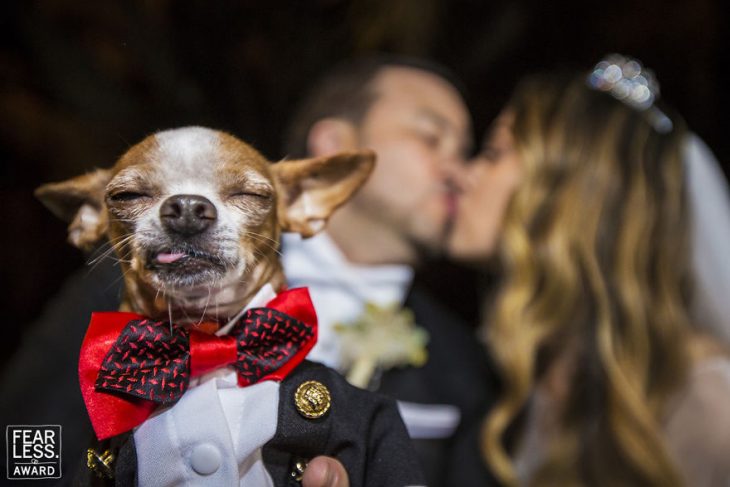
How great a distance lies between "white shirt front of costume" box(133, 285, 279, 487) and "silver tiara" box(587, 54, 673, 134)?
1.06 meters

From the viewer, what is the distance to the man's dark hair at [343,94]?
2.77ft

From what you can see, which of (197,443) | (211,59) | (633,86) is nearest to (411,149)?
(211,59)

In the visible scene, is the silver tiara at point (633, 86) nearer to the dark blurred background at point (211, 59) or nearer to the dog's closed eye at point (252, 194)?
the dark blurred background at point (211, 59)

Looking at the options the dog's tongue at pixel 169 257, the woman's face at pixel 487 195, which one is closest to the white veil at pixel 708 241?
the woman's face at pixel 487 195

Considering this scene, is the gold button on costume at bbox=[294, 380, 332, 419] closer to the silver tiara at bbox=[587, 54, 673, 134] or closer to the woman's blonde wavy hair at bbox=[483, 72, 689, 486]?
the woman's blonde wavy hair at bbox=[483, 72, 689, 486]

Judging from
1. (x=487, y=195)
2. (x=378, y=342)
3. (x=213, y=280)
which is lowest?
(x=378, y=342)

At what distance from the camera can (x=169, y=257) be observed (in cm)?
49

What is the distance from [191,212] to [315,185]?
148mm

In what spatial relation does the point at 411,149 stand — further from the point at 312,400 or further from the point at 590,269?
the point at 590,269

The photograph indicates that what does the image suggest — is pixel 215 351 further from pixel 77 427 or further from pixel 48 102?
pixel 48 102

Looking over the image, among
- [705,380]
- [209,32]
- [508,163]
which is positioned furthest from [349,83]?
[705,380]

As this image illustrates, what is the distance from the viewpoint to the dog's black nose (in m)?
0.47

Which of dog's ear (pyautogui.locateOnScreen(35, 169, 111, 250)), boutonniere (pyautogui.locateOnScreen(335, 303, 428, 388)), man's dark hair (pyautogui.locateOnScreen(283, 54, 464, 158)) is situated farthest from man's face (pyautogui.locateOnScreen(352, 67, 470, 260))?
dog's ear (pyautogui.locateOnScreen(35, 169, 111, 250))

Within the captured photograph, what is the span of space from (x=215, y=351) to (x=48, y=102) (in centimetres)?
40
